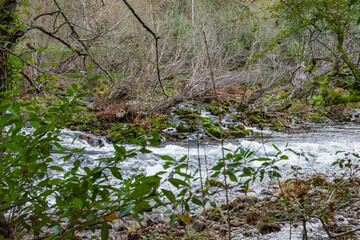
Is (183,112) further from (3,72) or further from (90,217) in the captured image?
(90,217)

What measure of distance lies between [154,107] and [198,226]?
5316mm

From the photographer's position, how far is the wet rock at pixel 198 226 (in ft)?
9.72

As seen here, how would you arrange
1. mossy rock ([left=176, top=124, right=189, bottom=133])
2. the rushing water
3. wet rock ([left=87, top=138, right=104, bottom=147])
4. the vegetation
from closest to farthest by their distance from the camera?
1. the vegetation
2. the rushing water
3. wet rock ([left=87, top=138, right=104, bottom=147])
4. mossy rock ([left=176, top=124, right=189, bottom=133])

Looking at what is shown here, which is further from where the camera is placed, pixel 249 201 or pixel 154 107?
pixel 154 107

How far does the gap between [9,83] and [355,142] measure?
23.7 feet

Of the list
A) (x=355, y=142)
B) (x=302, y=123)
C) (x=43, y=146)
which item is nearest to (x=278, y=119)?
(x=302, y=123)

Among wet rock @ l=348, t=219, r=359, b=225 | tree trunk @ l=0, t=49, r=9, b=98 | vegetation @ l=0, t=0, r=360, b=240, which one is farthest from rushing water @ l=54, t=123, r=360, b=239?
tree trunk @ l=0, t=49, r=9, b=98

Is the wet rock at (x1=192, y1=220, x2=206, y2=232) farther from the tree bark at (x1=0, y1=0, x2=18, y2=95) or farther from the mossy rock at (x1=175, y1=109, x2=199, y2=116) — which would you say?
the mossy rock at (x1=175, y1=109, x2=199, y2=116)

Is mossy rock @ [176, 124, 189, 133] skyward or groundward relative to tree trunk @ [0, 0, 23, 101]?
groundward

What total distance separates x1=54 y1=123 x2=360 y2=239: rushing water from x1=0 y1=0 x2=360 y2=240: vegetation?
26cm

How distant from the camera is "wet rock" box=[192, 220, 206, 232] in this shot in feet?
9.72

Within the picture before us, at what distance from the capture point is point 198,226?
299cm

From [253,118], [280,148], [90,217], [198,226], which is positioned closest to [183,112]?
[253,118]

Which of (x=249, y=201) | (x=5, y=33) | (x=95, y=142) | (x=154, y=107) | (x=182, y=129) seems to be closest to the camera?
(x=5, y=33)
